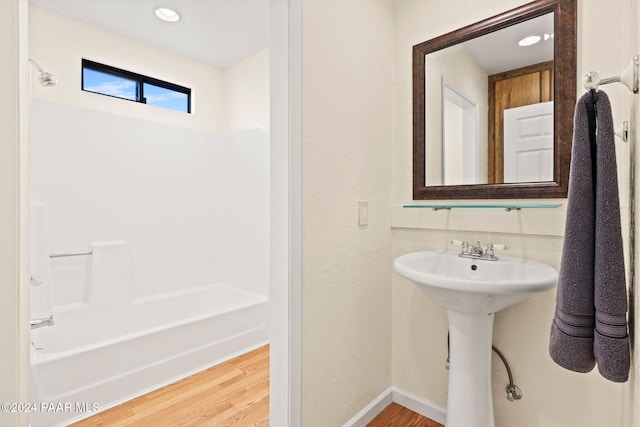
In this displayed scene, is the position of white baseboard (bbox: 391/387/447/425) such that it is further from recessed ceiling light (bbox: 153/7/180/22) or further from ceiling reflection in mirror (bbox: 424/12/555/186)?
recessed ceiling light (bbox: 153/7/180/22)

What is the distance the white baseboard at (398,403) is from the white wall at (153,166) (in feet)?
4.65

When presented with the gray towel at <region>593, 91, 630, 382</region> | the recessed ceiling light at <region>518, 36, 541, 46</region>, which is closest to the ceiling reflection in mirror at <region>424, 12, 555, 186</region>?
the recessed ceiling light at <region>518, 36, 541, 46</region>

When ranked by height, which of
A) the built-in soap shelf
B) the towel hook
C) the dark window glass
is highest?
the dark window glass

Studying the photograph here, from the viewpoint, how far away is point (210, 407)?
6.00 feet

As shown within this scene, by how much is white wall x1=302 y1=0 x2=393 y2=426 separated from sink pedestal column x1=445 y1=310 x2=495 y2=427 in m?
0.45

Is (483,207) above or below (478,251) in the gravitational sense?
above

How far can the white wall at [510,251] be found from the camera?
4.08 ft

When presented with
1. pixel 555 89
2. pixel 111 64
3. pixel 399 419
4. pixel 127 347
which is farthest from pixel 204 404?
pixel 111 64

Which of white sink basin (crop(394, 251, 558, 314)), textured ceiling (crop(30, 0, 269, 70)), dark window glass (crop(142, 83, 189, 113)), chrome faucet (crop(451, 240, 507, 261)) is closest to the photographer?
white sink basin (crop(394, 251, 558, 314))

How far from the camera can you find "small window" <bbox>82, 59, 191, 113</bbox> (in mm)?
2557

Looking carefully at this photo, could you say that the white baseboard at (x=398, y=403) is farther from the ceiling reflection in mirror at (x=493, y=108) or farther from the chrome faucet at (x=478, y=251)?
the ceiling reflection in mirror at (x=493, y=108)

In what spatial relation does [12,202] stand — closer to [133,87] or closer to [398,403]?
[398,403]

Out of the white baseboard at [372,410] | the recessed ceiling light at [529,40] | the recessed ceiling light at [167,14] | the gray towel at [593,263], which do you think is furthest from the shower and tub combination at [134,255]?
the gray towel at [593,263]

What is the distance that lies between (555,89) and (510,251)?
70cm
